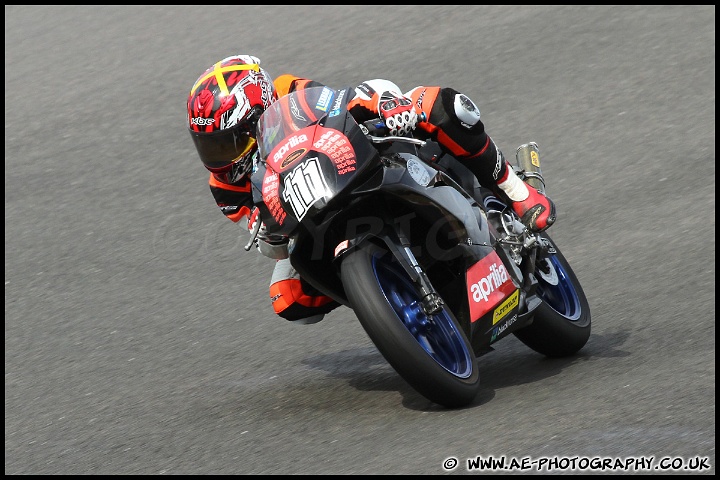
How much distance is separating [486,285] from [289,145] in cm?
109

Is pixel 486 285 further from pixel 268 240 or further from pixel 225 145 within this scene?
pixel 225 145

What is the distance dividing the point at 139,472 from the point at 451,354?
4.38 feet

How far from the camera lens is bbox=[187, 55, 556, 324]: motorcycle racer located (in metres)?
5.23

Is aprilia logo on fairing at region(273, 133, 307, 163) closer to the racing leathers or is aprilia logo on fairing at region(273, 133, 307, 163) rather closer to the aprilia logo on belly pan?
the racing leathers

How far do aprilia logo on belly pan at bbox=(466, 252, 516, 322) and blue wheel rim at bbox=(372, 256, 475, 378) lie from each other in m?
0.20

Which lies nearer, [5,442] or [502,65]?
[5,442]

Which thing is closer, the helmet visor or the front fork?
the front fork

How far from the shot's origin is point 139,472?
4758 mm

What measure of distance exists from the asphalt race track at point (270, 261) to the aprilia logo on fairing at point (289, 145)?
3.73 feet

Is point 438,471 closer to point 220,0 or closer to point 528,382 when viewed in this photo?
point 528,382

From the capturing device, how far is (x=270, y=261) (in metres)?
7.80

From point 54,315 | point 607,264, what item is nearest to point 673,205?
point 607,264

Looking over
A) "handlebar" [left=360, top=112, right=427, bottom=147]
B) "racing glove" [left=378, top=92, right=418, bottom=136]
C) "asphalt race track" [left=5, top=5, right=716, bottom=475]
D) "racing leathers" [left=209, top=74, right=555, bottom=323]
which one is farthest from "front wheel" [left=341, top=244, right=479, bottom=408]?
"racing leathers" [left=209, top=74, right=555, bottom=323]

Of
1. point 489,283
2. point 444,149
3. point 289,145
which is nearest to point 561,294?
point 489,283
